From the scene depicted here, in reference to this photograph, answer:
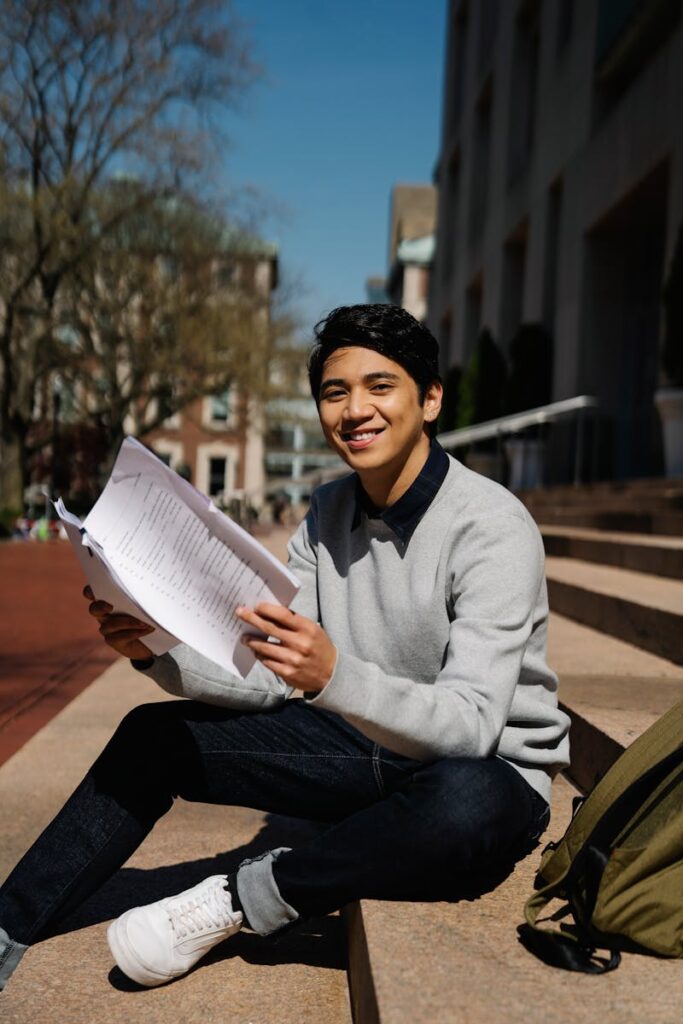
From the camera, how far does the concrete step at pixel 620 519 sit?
24.8ft

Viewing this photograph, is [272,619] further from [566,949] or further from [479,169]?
[479,169]

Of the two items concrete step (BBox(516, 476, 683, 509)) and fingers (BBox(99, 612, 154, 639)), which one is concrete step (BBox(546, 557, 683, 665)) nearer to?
concrete step (BBox(516, 476, 683, 509))

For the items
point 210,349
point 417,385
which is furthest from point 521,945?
point 210,349

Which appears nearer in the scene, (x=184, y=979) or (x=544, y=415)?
(x=184, y=979)

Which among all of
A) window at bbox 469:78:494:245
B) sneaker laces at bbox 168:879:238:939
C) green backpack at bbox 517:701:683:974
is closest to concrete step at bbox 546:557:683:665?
green backpack at bbox 517:701:683:974

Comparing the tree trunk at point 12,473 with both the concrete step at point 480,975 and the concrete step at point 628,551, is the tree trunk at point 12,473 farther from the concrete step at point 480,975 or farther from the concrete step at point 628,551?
the concrete step at point 480,975

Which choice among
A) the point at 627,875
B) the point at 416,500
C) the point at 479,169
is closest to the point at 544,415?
the point at 416,500

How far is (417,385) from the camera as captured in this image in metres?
2.42

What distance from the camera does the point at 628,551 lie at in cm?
669

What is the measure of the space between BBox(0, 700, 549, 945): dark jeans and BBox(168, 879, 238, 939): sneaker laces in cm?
14

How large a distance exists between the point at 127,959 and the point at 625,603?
318cm

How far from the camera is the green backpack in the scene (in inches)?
72.1

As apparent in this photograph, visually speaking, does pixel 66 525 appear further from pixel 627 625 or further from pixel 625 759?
pixel 627 625

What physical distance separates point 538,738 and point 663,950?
52 cm
